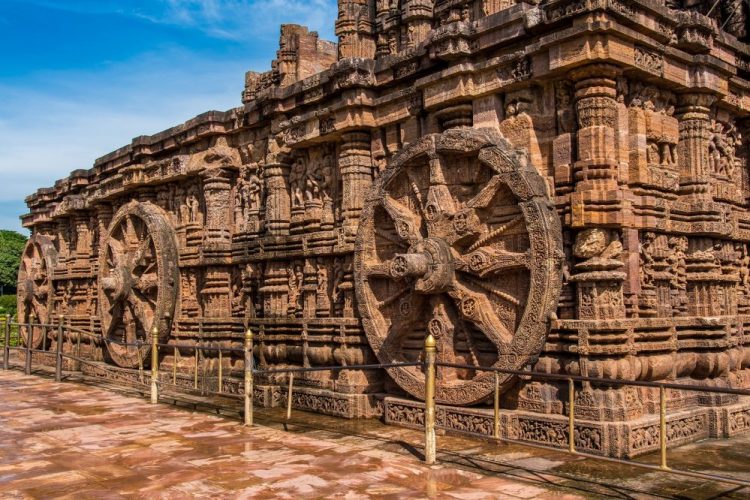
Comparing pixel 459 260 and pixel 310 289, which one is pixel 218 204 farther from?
pixel 459 260

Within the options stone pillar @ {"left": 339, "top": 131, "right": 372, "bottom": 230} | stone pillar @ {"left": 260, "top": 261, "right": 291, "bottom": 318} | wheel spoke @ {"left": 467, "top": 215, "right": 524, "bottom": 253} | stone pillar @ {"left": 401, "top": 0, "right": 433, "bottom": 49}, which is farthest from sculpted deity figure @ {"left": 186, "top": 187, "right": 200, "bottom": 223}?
wheel spoke @ {"left": 467, "top": 215, "right": 524, "bottom": 253}

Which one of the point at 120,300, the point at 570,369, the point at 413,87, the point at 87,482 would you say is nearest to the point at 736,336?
the point at 570,369

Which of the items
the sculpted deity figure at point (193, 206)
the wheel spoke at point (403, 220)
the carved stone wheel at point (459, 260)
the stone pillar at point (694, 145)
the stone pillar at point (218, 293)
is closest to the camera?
the carved stone wheel at point (459, 260)

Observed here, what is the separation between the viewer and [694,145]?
8.35 metres

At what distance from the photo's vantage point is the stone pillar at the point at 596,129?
735cm

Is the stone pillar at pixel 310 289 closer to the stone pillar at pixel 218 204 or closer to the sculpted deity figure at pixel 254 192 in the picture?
the sculpted deity figure at pixel 254 192

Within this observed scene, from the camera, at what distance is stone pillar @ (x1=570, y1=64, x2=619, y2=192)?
7.35m

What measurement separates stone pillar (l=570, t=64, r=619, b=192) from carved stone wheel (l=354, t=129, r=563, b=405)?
0.49 metres

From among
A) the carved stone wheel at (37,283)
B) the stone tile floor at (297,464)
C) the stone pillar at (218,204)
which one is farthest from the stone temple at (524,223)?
the carved stone wheel at (37,283)

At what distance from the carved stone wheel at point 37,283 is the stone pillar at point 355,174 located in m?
11.8

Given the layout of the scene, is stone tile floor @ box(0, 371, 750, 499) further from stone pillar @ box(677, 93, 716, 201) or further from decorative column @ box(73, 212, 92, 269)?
decorative column @ box(73, 212, 92, 269)

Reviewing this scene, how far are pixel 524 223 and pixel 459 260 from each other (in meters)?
0.96

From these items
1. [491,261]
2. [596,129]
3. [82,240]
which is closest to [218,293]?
[491,261]

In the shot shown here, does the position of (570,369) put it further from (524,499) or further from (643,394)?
(524,499)
